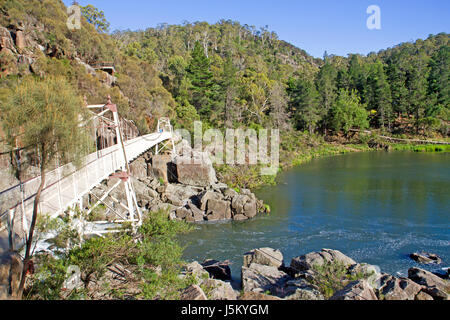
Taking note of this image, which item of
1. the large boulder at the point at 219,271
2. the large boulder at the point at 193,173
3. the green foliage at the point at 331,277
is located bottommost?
the large boulder at the point at 219,271

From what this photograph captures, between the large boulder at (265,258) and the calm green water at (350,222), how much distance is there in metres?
0.64

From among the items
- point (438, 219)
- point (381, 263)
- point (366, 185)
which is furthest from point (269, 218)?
point (366, 185)

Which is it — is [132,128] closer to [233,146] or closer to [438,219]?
[233,146]

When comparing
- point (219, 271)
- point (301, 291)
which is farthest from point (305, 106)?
point (301, 291)

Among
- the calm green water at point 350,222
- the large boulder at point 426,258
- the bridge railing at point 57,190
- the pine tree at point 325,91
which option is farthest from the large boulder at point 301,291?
the pine tree at point 325,91

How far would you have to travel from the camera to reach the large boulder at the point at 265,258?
9906 mm

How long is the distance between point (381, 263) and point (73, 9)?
32209 mm

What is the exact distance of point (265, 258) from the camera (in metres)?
10.0

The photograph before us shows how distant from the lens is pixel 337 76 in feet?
173

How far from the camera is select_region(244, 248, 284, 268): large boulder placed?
991 centimetres

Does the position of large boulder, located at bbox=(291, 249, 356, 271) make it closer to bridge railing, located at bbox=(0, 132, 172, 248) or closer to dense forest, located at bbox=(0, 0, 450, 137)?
bridge railing, located at bbox=(0, 132, 172, 248)

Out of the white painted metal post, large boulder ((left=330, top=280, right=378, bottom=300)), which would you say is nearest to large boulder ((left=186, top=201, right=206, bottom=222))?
large boulder ((left=330, top=280, right=378, bottom=300))

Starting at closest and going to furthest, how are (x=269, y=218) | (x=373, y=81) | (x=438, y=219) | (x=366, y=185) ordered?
1. (x=438, y=219)
2. (x=269, y=218)
3. (x=366, y=185)
4. (x=373, y=81)

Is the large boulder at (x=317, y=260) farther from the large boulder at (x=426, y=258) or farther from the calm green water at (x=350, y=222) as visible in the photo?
the large boulder at (x=426, y=258)
